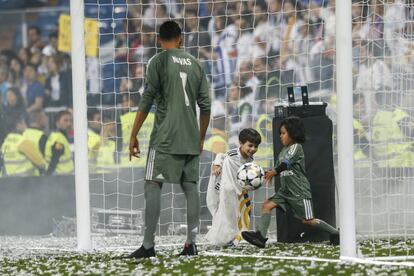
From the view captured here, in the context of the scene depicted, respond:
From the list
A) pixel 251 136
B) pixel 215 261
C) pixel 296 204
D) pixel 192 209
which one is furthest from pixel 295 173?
pixel 215 261

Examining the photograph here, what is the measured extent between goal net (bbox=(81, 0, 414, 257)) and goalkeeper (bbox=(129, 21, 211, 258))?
9.01 ft

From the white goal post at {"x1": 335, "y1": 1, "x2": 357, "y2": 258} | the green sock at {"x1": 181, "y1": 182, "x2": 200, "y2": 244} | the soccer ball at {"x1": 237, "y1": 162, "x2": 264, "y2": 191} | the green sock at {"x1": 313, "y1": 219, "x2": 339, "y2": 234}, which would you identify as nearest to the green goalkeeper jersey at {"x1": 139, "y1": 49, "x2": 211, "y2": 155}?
the green sock at {"x1": 181, "y1": 182, "x2": 200, "y2": 244}

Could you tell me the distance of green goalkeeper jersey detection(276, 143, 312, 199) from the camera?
1137cm

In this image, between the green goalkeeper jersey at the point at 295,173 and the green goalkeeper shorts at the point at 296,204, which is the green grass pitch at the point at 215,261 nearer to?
the green goalkeeper shorts at the point at 296,204

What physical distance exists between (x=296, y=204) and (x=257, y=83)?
3.02 metres

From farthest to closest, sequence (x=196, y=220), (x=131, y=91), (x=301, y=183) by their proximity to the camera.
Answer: (x=131, y=91), (x=301, y=183), (x=196, y=220)

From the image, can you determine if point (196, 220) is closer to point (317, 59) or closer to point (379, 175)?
point (379, 175)

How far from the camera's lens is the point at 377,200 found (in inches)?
503

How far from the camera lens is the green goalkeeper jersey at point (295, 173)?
1137 cm

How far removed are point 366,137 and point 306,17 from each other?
1471 millimetres

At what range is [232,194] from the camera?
38.8 ft

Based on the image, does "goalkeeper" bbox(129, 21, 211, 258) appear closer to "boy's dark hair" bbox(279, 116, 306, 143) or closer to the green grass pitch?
the green grass pitch

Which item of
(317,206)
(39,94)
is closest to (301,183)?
(317,206)

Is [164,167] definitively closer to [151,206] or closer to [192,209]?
[151,206]
